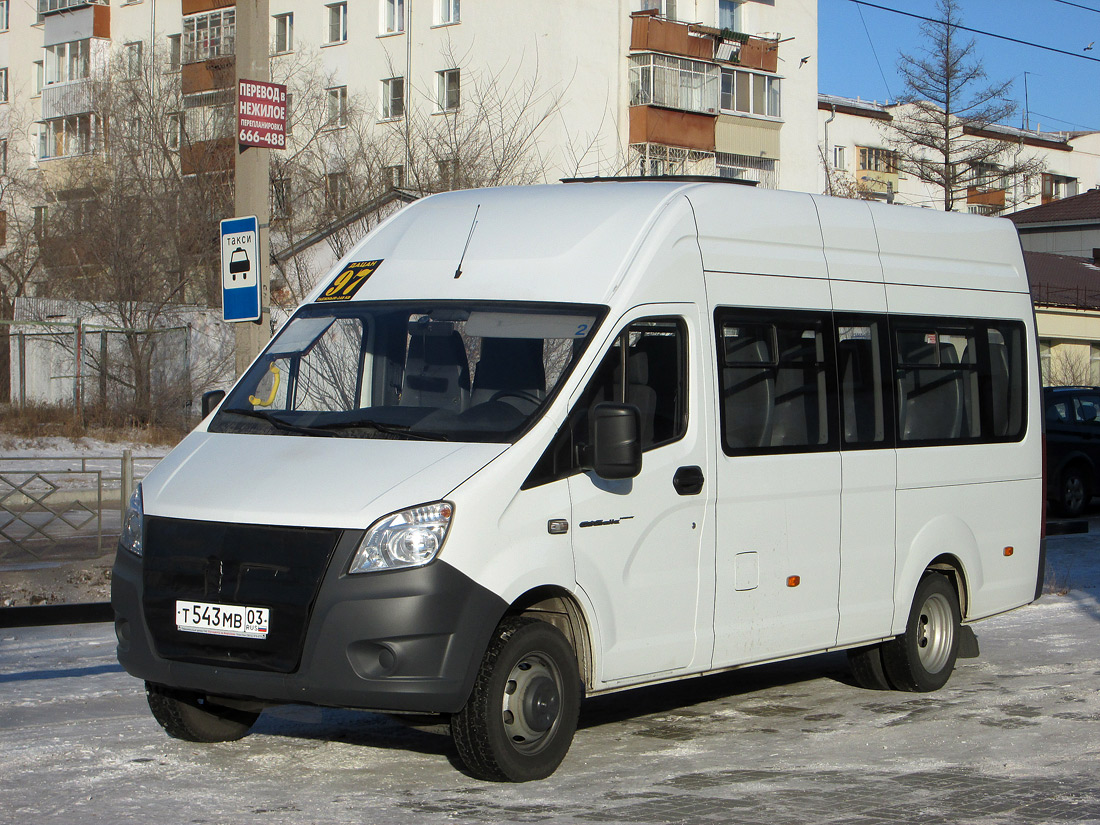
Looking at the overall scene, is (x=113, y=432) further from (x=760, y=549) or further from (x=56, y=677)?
(x=760, y=549)

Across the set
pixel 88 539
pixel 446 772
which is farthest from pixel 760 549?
pixel 88 539

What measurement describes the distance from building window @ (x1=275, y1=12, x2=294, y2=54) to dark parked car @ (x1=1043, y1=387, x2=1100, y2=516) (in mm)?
35613

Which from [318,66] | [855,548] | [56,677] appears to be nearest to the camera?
[855,548]

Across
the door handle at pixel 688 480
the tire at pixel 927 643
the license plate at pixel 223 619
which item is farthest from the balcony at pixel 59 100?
the license plate at pixel 223 619

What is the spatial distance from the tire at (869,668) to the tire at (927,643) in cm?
4

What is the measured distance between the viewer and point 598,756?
6.90m

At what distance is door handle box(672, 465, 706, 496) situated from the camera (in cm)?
691

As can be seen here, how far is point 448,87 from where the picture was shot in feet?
153

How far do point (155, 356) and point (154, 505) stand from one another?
84.7ft

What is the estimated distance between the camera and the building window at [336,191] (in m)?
29.1

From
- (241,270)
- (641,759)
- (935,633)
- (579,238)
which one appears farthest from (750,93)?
(641,759)

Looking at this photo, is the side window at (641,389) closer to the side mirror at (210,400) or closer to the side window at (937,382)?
the side window at (937,382)

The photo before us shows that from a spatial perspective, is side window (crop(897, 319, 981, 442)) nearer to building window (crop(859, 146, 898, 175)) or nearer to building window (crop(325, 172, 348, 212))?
building window (crop(325, 172, 348, 212))

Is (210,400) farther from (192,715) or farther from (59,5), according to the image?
(59,5)
